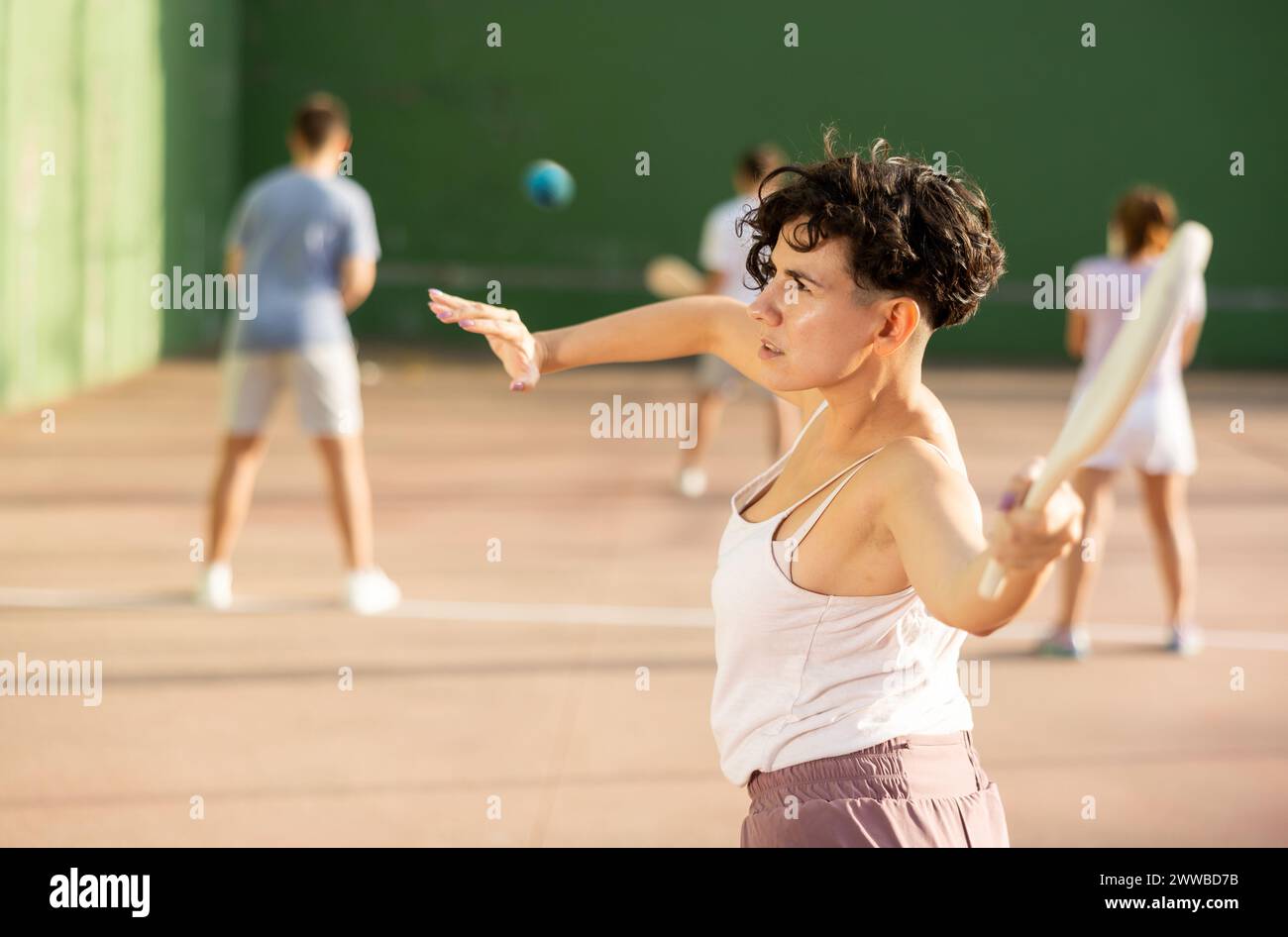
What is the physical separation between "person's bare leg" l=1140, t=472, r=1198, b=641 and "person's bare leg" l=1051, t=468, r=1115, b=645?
17 cm

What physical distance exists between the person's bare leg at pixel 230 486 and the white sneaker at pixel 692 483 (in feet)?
11.3

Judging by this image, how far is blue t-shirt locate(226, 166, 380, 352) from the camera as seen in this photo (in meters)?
6.45

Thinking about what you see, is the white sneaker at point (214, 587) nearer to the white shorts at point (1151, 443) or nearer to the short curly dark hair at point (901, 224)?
the white shorts at point (1151, 443)

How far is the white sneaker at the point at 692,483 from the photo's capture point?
30.8ft

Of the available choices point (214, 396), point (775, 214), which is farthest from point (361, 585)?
point (214, 396)

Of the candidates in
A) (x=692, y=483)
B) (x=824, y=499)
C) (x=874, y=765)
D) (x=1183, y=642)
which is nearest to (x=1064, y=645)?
(x=1183, y=642)

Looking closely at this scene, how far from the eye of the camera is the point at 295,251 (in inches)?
256

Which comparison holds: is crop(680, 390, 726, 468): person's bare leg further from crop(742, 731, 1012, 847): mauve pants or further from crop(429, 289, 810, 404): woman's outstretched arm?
crop(742, 731, 1012, 847): mauve pants

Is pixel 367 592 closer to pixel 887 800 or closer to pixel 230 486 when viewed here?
pixel 230 486

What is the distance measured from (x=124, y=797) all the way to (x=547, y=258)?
1443 cm

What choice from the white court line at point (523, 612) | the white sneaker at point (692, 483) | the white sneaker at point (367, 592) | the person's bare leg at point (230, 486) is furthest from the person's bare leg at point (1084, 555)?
the white sneaker at point (692, 483)

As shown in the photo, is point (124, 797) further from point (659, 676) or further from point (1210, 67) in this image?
point (1210, 67)

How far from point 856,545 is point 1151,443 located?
408cm

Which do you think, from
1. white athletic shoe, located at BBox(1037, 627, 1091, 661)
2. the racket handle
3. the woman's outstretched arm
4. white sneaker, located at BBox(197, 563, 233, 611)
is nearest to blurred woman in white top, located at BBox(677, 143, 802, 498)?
white athletic shoe, located at BBox(1037, 627, 1091, 661)
